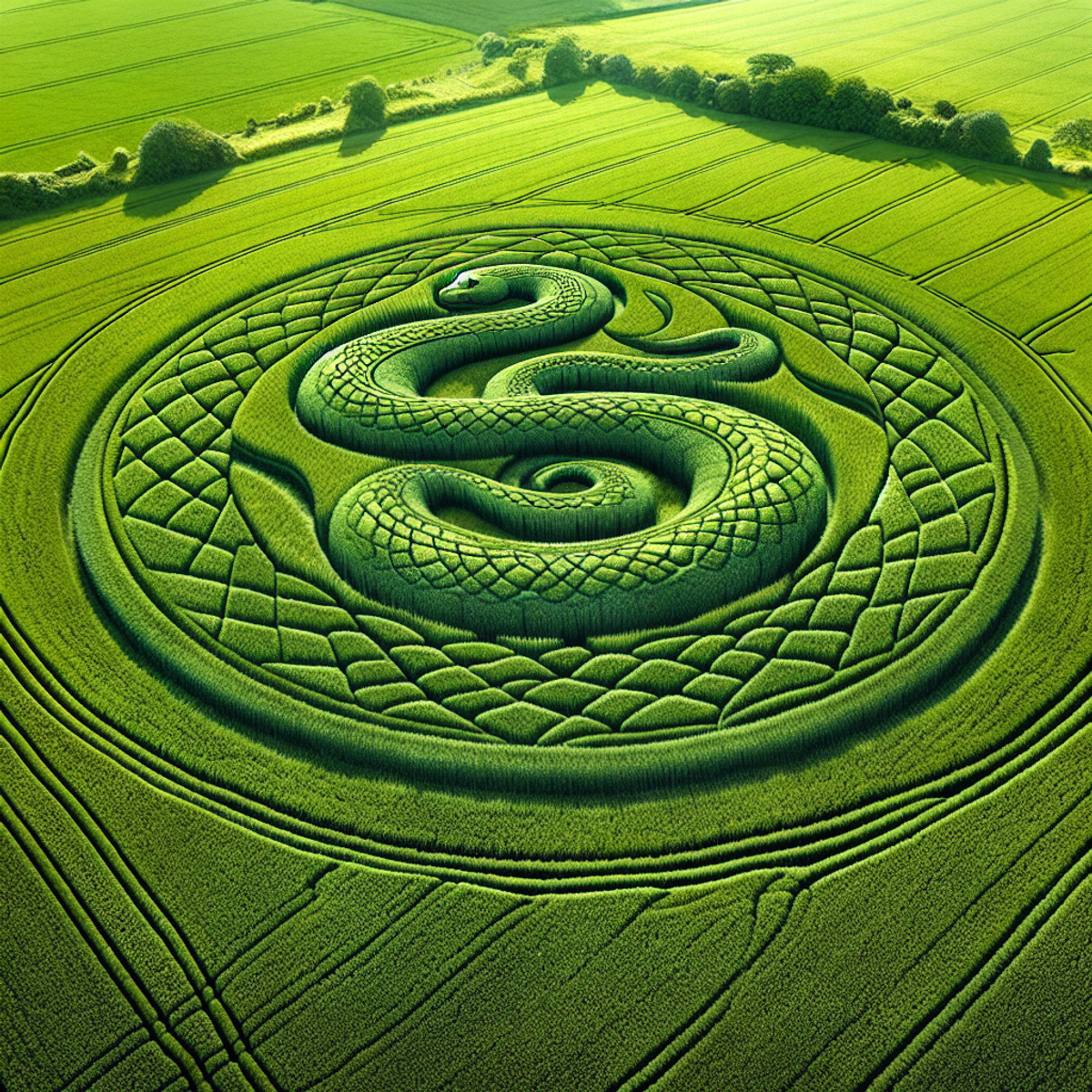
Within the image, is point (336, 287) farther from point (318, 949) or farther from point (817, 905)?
point (817, 905)

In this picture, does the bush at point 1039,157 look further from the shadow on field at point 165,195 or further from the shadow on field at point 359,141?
the shadow on field at point 165,195

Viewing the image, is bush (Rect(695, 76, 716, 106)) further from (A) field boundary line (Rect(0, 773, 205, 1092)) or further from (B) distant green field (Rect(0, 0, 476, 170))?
(A) field boundary line (Rect(0, 773, 205, 1092))

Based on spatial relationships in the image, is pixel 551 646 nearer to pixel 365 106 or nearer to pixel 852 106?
pixel 852 106

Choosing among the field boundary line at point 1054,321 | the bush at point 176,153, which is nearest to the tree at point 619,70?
the bush at point 176,153

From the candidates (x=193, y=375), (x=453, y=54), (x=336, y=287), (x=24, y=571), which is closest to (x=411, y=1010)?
(x=24, y=571)

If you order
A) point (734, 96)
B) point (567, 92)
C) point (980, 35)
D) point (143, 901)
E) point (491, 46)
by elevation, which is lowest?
point (143, 901)

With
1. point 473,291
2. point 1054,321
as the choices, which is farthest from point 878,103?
point 473,291
